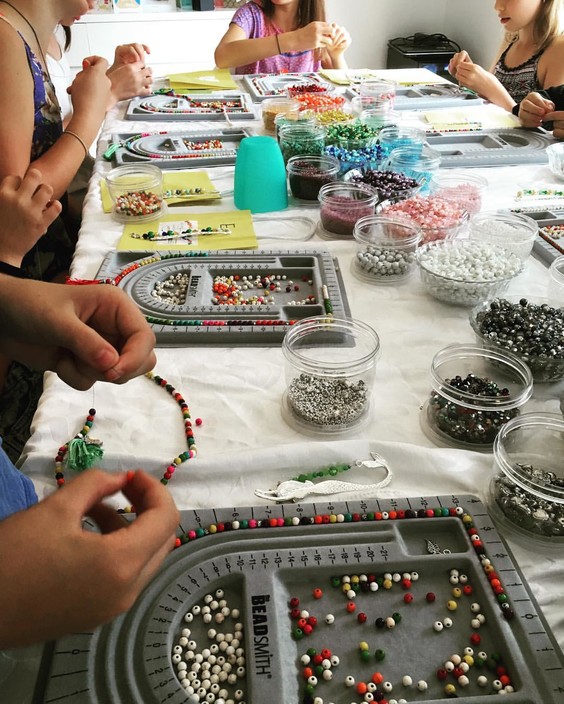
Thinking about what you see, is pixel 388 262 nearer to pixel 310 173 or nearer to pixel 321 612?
pixel 310 173

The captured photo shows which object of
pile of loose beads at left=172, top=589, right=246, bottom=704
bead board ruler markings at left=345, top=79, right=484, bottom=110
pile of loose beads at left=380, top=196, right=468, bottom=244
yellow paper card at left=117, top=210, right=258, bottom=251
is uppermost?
pile of loose beads at left=380, top=196, right=468, bottom=244

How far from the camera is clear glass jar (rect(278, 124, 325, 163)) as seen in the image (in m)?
1.58

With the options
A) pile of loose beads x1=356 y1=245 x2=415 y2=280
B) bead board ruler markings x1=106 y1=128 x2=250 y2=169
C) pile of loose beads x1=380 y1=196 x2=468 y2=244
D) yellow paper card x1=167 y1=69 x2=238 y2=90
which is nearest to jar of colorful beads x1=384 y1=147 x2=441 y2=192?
pile of loose beads x1=380 y1=196 x2=468 y2=244

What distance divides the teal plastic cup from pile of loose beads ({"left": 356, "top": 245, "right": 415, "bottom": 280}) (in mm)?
364

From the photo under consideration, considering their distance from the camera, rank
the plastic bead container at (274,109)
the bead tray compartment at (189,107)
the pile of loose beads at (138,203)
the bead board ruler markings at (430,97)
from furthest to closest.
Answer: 1. the bead board ruler markings at (430,97)
2. the bead tray compartment at (189,107)
3. the plastic bead container at (274,109)
4. the pile of loose beads at (138,203)

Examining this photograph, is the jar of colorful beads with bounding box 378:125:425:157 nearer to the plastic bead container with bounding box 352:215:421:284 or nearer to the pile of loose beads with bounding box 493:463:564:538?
the plastic bead container with bounding box 352:215:421:284

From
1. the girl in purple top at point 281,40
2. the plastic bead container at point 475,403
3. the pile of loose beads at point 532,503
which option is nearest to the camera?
the pile of loose beads at point 532,503

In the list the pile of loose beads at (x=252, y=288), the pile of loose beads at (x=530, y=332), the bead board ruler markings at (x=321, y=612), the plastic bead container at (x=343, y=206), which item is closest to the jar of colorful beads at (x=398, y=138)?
the plastic bead container at (x=343, y=206)

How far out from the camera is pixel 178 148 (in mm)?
1772

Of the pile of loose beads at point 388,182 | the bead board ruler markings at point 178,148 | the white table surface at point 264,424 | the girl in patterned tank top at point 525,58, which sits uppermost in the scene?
the girl in patterned tank top at point 525,58

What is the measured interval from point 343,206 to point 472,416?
65 cm

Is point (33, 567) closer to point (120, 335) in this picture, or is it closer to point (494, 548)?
point (120, 335)

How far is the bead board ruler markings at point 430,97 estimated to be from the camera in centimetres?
217

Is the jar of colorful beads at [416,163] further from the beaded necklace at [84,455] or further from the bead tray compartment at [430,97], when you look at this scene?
the beaded necklace at [84,455]
